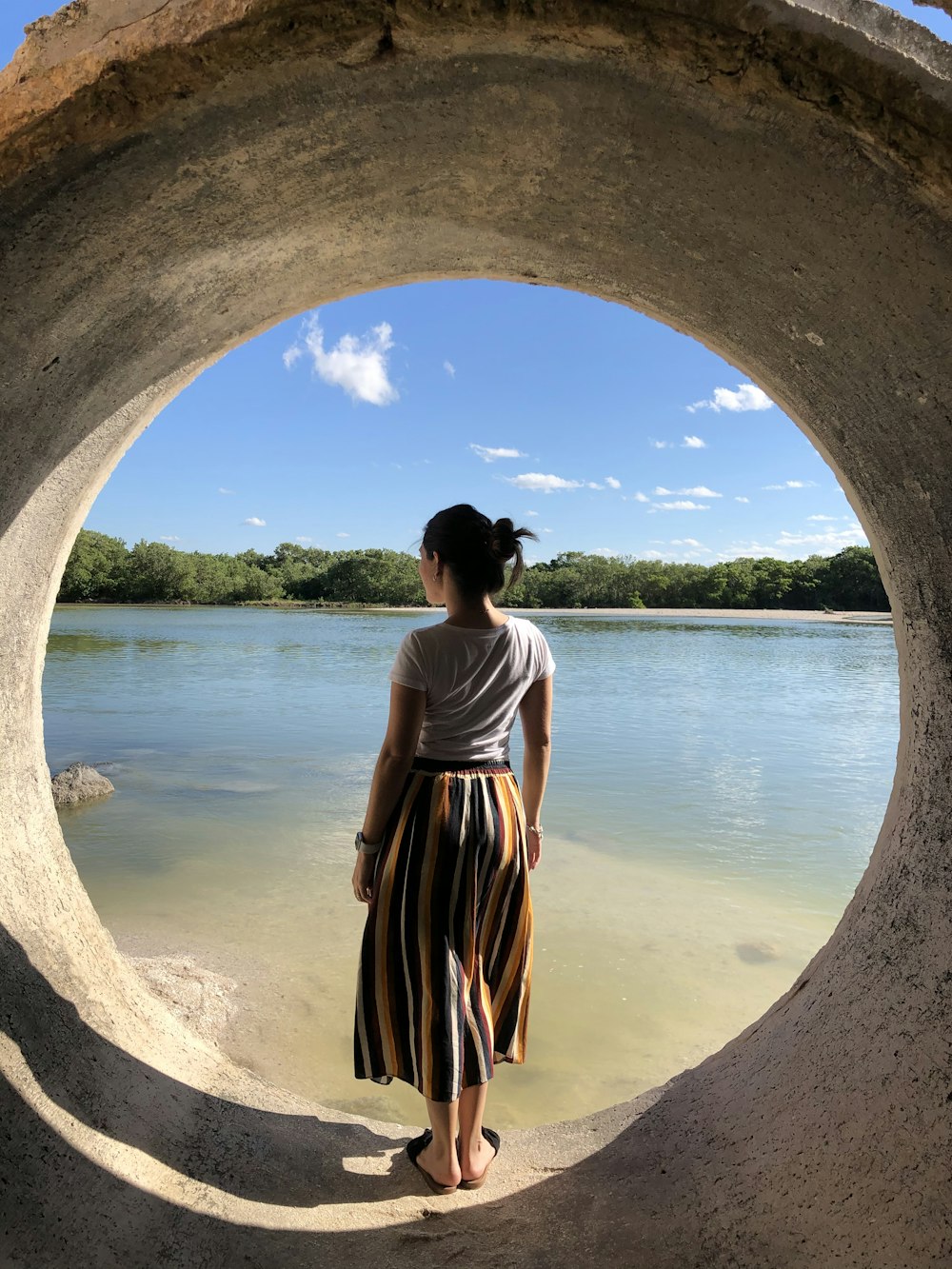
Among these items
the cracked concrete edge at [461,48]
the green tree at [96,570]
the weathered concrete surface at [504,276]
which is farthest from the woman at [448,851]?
the green tree at [96,570]

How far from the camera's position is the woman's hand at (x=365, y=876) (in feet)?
6.78

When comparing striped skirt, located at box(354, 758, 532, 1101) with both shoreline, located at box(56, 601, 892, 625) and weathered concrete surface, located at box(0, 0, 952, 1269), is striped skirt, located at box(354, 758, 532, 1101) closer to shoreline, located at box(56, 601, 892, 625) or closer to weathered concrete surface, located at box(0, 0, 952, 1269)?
weathered concrete surface, located at box(0, 0, 952, 1269)

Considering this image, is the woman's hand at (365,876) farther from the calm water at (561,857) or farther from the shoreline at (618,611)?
the shoreline at (618,611)

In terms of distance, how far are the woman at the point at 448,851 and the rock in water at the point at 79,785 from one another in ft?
19.0

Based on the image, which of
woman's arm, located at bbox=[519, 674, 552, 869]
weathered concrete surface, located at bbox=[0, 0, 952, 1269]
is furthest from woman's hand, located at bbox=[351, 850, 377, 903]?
weathered concrete surface, located at bbox=[0, 0, 952, 1269]

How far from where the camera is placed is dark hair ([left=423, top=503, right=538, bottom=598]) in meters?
2.02

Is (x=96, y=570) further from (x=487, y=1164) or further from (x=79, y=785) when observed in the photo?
(x=487, y=1164)

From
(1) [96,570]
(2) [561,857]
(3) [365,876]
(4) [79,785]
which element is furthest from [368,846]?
(1) [96,570]

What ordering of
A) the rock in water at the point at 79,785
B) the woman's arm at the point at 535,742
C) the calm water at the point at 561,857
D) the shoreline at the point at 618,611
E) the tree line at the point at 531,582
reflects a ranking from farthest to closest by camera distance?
the tree line at the point at 531,582 → the shoreline at the point at 618,611 → the rock in water at the point at 79,785 → the calm water at the point at 561,857 → the woman's arm at the point at 535,742

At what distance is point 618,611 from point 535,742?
198 ft

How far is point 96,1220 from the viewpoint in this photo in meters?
1.75

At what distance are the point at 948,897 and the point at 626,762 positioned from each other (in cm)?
774

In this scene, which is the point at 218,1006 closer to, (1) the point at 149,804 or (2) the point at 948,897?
(2) the point at 948,897

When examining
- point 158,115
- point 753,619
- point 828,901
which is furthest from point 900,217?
point 753,619
